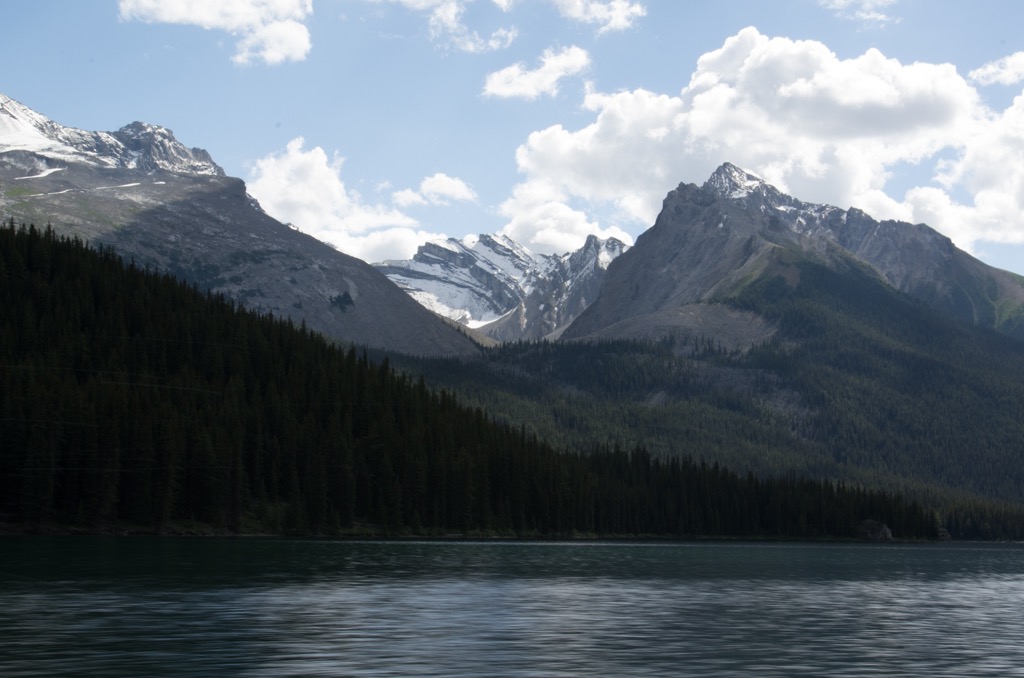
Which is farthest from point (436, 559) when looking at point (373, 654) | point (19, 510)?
point (373, 654)

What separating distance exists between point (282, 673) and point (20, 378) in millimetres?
127922

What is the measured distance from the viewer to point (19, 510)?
14488cm

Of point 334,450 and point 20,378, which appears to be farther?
point 334,450

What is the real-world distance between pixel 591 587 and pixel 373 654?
45.4m

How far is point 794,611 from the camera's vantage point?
271ft

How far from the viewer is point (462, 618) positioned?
236 feet

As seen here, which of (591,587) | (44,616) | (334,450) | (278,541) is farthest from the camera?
(334,450)

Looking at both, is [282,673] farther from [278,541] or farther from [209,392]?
[209,392]

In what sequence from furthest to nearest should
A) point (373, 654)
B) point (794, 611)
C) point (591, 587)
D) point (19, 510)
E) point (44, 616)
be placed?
point (19, 510)
point (591, 587)
point (794, 611)
point (44, 616)
point (373, 654)

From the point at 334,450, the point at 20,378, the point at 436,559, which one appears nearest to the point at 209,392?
the point at 334,450

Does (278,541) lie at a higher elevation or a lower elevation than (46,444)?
lower

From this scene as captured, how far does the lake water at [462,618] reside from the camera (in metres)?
54.4

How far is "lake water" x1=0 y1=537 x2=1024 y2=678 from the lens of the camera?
2142 inches

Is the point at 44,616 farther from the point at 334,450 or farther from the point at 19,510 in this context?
the point at 334,450
